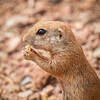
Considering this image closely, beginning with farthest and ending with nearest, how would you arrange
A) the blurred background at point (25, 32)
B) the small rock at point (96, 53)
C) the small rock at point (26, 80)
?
the small rock at point (96, 53) < the small rock at point (26, 80) < the blurred background at point (25, 32)

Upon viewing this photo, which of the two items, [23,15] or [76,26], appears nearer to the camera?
[76,26]

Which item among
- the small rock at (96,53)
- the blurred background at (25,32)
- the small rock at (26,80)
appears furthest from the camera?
the small rock at (96,53)

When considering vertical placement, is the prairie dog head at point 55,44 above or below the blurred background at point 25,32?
above

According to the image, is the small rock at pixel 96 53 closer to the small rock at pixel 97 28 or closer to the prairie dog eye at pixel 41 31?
the small rock at pixel 97 28

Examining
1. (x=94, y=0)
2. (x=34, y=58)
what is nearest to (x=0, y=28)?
(x=94, y=0)

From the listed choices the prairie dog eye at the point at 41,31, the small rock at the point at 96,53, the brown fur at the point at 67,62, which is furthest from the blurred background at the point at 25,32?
the prairie dog eye at the point at 41,31

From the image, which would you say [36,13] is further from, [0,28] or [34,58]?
[34,58]

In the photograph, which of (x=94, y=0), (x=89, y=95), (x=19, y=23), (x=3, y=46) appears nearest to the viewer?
(x=89, y=95)

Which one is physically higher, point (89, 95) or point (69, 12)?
point (89, 95)
